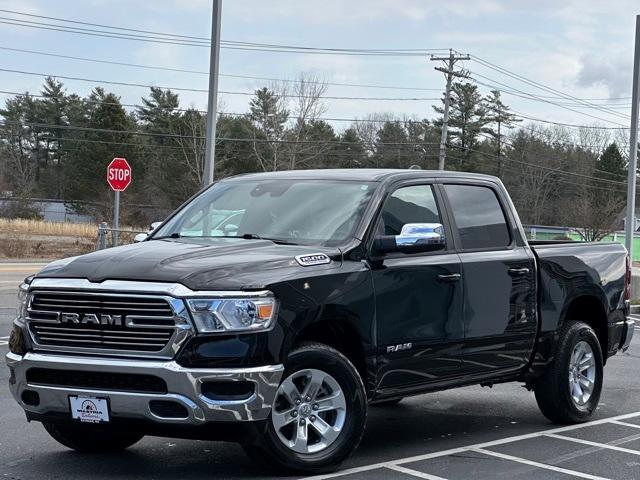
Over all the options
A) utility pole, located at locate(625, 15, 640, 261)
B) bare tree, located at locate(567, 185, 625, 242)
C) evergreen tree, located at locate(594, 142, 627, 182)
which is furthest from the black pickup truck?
evergreen tree, located at locate(594, 142, 627, 182)

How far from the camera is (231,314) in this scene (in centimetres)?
560

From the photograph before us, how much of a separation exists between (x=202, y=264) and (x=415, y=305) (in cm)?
161

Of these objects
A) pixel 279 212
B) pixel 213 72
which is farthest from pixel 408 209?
pixel 213 72

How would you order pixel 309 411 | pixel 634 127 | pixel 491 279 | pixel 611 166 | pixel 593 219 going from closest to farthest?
pixel 309 411, pixel 491 279, pixel 634 127, pixel 593 219, pixel 611 166

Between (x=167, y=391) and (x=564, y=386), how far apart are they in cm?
381

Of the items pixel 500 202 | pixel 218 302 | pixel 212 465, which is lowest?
Answer: pixel 212 465

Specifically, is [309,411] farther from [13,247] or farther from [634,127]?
[13,247]

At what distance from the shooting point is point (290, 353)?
583 centimetres

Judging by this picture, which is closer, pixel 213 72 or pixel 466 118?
pixel 213 72

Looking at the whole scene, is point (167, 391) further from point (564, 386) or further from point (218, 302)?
point (564, 386)

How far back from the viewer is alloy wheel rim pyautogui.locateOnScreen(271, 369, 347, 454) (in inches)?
232

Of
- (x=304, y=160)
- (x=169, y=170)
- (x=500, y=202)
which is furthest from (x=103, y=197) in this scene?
(x=500, y=202)

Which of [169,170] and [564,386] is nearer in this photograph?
[564,386]

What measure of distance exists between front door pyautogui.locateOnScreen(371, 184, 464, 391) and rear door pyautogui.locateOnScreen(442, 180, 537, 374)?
160 mm
